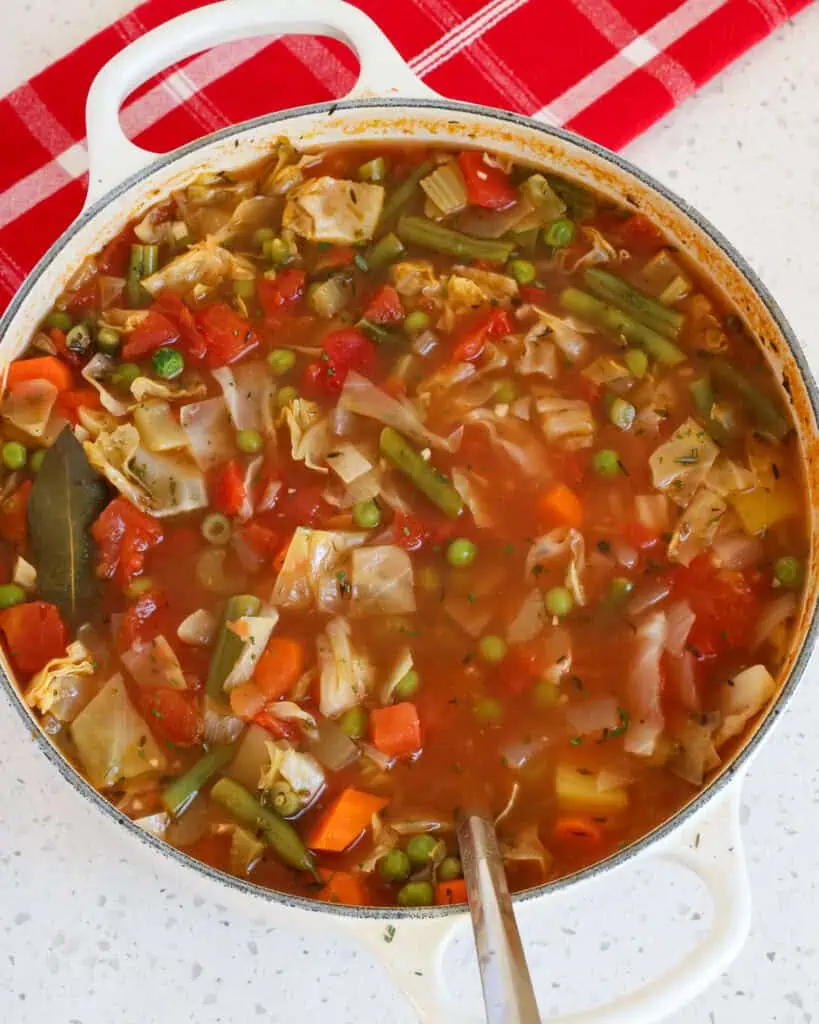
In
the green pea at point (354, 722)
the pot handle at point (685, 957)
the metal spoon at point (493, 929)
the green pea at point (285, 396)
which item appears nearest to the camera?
the metal spoon at point (493, 929)

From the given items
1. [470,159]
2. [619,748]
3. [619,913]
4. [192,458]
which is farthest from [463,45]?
[619,913]

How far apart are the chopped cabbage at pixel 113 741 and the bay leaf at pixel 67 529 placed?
21 cm

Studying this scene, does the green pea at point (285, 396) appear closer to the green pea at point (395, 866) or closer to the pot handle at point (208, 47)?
the pot handle at point (208, 47)

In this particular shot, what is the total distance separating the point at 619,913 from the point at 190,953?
101 cm

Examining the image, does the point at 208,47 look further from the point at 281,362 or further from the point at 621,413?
the point at 621,413

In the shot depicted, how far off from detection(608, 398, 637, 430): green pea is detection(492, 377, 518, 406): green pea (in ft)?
0.75

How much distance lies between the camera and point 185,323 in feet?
9.58

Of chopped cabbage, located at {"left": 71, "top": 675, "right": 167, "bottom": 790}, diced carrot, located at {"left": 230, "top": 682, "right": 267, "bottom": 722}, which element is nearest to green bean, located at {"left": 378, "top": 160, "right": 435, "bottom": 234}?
diced carrot, located at {"left": 230, "top": 682, "right": 267, "bottom": 722}

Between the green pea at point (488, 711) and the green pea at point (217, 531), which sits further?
the green pea at point (217, 531)

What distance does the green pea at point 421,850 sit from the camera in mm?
2535

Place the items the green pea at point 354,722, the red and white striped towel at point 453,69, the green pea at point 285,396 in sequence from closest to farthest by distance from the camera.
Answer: the green pea at point 354,722 → the green pea at point 285,396 → the red and white striped towel at point 453,69

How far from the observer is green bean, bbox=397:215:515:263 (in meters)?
2.95

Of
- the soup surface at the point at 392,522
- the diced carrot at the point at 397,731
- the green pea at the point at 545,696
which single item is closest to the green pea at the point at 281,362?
the soup surface at the point at 392,522

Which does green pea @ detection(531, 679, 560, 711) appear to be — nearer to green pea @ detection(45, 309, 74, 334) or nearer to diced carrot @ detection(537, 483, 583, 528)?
diced carrot @ detection(537, 483, 583, 528)
